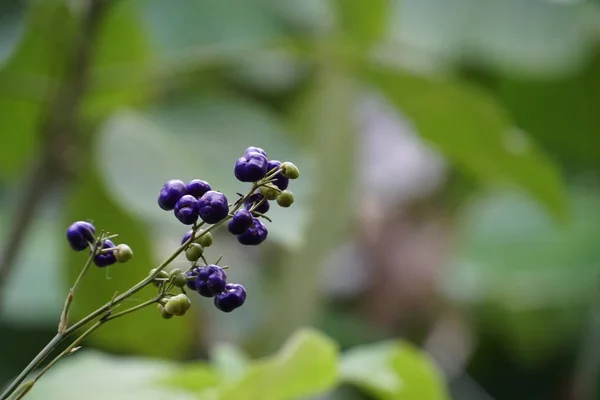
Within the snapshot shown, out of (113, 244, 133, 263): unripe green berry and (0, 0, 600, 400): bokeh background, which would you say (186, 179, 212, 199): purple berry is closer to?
(113, 244, 133, 263): unripe green berry

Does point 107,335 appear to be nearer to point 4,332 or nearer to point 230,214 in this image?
point 4,332

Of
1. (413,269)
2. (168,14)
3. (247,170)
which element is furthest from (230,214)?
(413,269)

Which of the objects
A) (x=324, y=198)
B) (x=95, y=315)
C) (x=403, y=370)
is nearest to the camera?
(x=95, y=315)

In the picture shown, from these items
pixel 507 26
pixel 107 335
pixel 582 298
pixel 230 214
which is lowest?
pixel 230 214

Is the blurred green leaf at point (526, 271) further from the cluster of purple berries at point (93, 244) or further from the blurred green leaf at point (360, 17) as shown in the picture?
the cluster of purple berries at point (93, 244)

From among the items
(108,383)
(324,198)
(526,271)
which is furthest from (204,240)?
(526,271)

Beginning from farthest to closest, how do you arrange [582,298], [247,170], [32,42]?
1. [582,298]
2. [32,42]
3. [247,170]

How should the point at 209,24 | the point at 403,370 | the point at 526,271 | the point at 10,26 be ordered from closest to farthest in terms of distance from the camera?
the point at 403,370 < the point at 10,26 < the point at 209,24 < the point at 526,271

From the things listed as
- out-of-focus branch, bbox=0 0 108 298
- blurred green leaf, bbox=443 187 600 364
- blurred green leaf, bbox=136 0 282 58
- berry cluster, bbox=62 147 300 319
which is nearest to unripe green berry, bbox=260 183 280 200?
berry cluster, bbox=62 147 300 319

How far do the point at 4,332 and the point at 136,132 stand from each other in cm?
46

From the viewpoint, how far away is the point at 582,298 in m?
1.19

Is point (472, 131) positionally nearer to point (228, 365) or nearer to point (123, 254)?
point (228, 365)

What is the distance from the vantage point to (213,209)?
0.23 meters

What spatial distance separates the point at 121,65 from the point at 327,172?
0.73 feet
